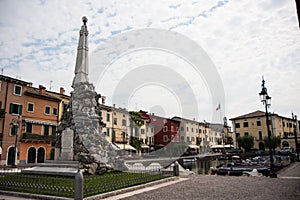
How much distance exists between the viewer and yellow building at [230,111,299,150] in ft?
207

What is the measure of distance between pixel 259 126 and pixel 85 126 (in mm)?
58363

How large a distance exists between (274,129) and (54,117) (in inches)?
2167

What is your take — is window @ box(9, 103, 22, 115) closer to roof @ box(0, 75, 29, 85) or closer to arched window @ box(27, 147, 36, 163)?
roof @ box(0, 75, 29, 85)

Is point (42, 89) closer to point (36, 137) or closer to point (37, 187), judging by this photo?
point (36, 137)

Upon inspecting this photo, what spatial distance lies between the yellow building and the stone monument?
5558 centimetres

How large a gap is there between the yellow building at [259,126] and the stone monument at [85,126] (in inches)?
2188

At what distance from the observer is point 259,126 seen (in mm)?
64125

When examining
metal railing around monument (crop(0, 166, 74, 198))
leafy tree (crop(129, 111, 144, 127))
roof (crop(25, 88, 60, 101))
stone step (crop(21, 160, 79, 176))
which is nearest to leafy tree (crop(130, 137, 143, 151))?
leafy tree (crop(129, 111, 144, 127))

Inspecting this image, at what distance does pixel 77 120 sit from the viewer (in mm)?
17500

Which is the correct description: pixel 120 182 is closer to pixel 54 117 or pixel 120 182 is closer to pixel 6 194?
pixel 6 194

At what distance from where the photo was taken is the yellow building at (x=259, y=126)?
6300 cm

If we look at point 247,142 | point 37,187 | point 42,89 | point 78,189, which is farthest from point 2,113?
point 247,142

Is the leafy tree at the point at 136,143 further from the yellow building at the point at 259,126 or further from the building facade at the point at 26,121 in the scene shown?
the yellow building at the point at 259,126

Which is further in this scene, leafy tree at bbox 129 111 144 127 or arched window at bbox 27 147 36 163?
leafy tree at bbox 129 111 144 127
